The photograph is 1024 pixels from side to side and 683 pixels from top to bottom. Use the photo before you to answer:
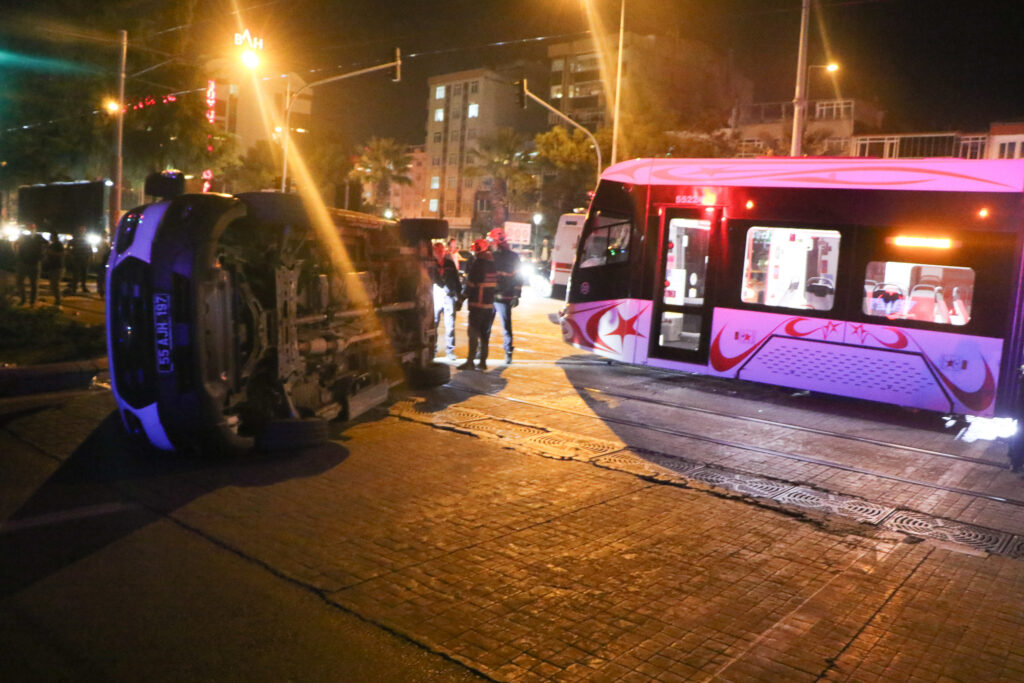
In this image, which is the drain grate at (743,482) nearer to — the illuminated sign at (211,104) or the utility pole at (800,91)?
the utility pole at (800,91)

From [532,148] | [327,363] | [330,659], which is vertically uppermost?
→ [532,148]

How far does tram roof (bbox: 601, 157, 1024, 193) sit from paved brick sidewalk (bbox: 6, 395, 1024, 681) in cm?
566

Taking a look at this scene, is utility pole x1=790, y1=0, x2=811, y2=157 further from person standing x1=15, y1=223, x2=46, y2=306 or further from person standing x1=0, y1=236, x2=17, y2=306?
person standing x1=0, y1=236, x2=17, y2=306

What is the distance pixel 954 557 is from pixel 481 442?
406 centimetres

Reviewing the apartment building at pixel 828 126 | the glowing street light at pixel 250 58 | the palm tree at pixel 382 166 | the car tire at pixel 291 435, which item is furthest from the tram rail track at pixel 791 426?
the palm tree at pixel 382 166

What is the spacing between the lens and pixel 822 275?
36.0ft

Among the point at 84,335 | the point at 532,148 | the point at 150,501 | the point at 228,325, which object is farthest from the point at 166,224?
the point at 532,148

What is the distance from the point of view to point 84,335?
1298 centimetres

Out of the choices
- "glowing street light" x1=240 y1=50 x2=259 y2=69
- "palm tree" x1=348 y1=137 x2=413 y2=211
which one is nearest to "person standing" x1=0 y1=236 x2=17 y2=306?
"glowing street light" x1=240 y1=50 x2=259 y2=69

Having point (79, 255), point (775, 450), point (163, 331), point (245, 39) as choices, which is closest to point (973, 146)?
point (245, 39)

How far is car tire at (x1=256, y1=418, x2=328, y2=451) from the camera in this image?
23.1 feet

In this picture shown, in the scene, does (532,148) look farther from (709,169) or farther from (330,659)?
(330,659)

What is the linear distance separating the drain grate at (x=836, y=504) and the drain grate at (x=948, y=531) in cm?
11

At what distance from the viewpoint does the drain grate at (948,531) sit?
236 inches
